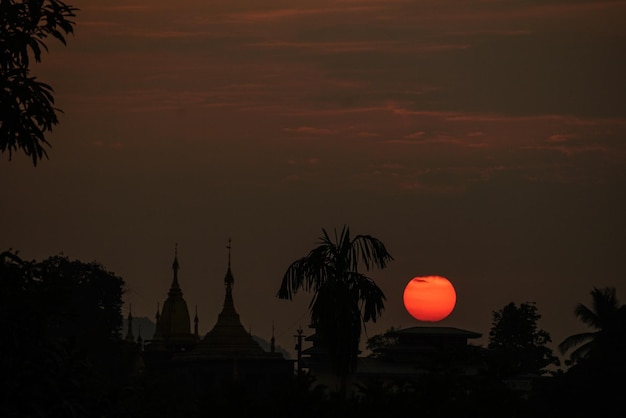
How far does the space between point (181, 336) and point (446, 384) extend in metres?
141

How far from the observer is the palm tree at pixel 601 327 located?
103625 millimetres

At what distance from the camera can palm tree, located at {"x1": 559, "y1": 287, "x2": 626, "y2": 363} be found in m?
104

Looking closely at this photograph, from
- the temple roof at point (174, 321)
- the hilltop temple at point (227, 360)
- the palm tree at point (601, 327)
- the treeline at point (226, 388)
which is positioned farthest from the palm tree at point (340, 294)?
the temple roof at point (174, 321)

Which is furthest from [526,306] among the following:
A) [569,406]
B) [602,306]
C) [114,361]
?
[569,406]

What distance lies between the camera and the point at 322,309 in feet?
152

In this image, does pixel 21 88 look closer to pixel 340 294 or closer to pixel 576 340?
pixel 340 294

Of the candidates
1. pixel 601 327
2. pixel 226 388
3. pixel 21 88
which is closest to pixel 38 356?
pixel 21 88

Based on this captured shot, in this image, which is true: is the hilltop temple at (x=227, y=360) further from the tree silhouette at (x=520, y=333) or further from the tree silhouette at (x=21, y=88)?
the tree silhouette at (x=21, y=88)

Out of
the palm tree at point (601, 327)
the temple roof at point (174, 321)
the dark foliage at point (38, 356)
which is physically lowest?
the dark foliage at point (38, 356)

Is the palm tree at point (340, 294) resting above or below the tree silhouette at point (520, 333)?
below

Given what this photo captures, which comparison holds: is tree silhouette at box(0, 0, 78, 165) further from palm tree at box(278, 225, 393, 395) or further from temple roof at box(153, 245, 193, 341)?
temple roof at box(153, 245, 193, 341)

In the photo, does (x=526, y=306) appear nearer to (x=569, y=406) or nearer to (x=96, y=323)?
(x=96, y=323)

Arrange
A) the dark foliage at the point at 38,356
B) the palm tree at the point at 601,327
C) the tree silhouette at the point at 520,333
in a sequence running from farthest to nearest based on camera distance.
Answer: the tree silhouette at the point at 520,333
the palm tree at the point at 601,327
the dark foliage at the point at 38,356

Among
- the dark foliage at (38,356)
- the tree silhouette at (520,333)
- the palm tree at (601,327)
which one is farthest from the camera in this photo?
the tree silhouette at (520,333)
